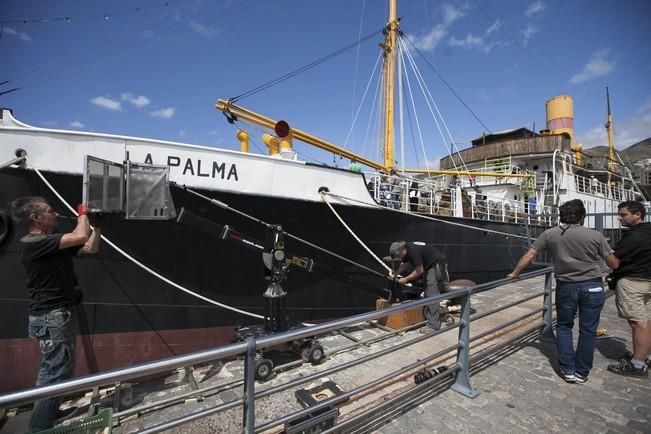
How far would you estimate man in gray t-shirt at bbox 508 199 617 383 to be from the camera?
2945mm

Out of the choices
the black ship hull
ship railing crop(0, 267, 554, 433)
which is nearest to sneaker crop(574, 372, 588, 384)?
ship railing crop(0, 267, 554, 433)

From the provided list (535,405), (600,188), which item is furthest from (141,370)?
(600,188)

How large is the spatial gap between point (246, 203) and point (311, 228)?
115 centimetres

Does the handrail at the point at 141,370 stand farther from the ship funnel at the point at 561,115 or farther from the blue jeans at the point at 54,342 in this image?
the ship funnel at the point at 561,115

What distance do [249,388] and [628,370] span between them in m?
3.74

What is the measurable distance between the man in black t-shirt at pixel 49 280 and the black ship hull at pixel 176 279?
1.74 metres

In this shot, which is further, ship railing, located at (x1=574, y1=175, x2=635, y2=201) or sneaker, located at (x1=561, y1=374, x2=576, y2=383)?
ship railing, located at (x1=574, y1=175, x2=635, y2=201)

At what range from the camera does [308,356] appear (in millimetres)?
4008

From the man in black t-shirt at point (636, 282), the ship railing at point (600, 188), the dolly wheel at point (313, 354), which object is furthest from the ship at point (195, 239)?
the ship railing at point (600, 188)

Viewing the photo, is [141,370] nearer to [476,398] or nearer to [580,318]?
[476,398]

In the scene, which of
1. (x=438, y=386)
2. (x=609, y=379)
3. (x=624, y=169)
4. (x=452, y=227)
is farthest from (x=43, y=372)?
(x=624, y=169)

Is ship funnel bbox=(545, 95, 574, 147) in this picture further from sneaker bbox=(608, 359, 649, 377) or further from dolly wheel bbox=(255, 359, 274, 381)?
dolly wheel bbox=(255, 359, 274, 381)

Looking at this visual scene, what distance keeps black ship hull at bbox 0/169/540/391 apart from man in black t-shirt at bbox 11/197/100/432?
5.71 ft

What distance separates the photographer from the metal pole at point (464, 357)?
2.91m
